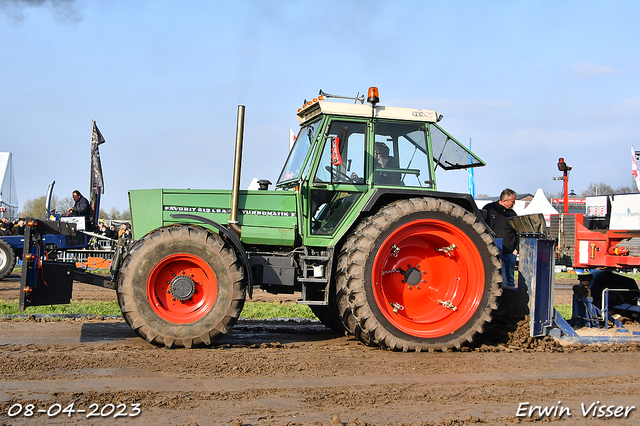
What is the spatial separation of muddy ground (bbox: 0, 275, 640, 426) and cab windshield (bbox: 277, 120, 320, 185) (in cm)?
193

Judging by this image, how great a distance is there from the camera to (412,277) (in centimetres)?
610

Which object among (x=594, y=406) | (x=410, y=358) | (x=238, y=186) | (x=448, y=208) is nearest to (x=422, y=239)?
(x=448, y=208)

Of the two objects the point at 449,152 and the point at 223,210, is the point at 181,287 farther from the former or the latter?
the point at 449,152

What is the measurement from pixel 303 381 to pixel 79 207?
943cm

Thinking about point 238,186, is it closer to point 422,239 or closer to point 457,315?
point 422,239

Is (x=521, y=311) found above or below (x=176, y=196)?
below

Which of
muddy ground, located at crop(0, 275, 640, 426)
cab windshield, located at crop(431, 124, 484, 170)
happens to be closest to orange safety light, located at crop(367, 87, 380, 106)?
cab windshield, located at crop(431, 124, 484, 170)

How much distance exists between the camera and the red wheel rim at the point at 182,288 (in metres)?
5.41

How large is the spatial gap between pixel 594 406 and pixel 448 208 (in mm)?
2461

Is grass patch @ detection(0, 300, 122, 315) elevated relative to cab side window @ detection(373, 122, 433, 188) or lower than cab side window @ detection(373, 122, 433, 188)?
lower

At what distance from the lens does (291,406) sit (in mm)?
3805

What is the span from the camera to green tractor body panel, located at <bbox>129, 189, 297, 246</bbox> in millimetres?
5922

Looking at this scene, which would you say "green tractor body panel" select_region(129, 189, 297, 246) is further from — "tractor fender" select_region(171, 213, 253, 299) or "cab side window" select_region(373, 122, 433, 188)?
"cab side window" select_region(373, 122, 433, 188)

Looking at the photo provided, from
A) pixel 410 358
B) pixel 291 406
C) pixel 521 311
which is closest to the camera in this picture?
pixel 291 406
